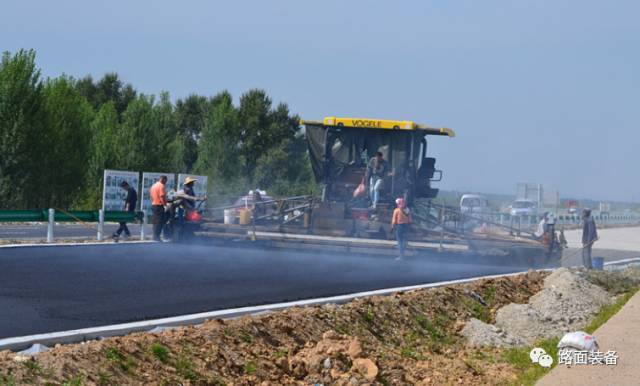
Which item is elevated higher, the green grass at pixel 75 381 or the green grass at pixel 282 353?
the green grass at pixel 75 381

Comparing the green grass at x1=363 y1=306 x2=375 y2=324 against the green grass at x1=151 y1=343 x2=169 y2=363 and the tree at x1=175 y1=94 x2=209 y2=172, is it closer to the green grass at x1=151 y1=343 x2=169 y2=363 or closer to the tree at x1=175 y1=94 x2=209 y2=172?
the green grass at x1=151 y1=343 x2=169 y2=363

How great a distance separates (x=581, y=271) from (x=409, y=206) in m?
4.11

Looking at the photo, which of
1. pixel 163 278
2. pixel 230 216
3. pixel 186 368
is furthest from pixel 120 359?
pixel 230 216

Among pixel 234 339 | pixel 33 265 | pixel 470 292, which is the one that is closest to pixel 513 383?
pixel 234 339

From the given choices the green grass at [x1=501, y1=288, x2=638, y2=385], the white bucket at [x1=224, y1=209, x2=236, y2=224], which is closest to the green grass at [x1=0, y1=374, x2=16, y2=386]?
the green grass at [x1=501, y1=288, x2=638, y2=385]

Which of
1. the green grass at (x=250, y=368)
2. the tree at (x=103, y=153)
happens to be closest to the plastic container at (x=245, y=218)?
the green grass at (x=250, y=368)

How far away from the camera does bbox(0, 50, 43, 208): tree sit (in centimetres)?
4391

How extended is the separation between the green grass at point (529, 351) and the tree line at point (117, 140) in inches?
1048

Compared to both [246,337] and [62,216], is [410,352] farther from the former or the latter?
[62,216]

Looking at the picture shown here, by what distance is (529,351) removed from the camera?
13.0m

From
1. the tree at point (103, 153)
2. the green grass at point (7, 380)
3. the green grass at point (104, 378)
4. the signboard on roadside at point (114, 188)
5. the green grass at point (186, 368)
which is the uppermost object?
the tree at point (103, 153)

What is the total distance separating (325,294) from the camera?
14.8m

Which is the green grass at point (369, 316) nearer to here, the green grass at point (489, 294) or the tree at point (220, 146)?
the green grass at point (489, 294)

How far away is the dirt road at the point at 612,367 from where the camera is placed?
9.62 metres
